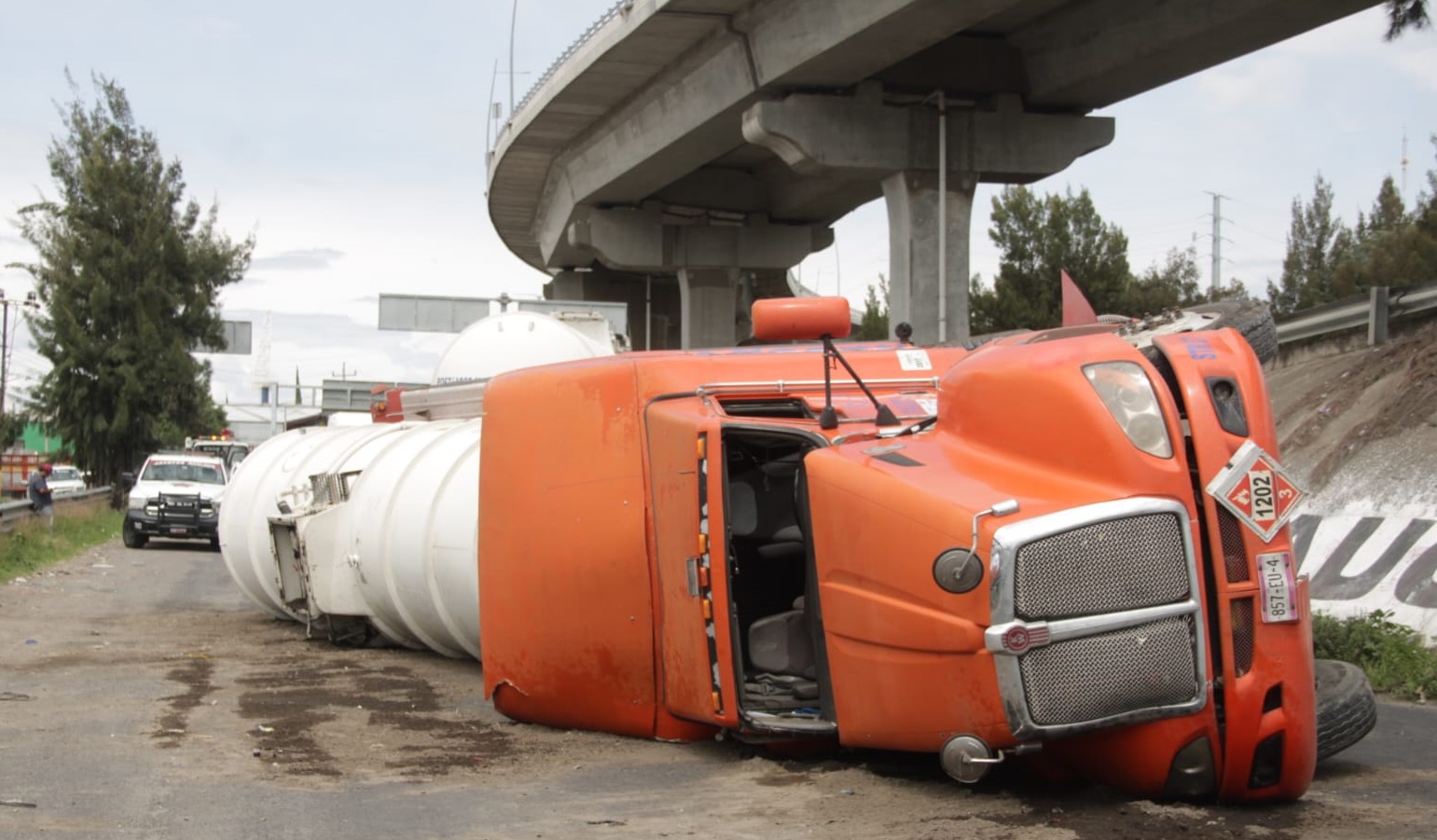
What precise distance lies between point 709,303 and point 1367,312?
2428cm

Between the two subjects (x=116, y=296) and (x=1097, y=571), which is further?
(x=116, y=296)

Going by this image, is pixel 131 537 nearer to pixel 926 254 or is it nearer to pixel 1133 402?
pixel 926 254

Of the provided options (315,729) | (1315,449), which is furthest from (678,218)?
(315,729)

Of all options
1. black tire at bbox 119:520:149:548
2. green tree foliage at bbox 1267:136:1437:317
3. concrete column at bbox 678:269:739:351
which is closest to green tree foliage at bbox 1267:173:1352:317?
green tree foliage at bbox 1267:136:1437:317

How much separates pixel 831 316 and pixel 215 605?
13.6 metres

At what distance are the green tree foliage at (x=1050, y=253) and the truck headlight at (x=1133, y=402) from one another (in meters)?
41.1

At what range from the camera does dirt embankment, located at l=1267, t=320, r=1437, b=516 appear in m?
14.5

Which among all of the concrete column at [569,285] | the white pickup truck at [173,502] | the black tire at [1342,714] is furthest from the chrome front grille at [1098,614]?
the concrete column at [569,285]

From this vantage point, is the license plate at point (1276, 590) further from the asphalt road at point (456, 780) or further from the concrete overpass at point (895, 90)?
the concrete overpass at point (895, 90)

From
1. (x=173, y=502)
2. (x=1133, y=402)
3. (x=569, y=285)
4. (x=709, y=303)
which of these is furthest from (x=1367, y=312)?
(x=569, y=285)

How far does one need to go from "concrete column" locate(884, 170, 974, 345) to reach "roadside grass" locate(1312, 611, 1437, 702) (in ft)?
57.6

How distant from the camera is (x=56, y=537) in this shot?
29594mm

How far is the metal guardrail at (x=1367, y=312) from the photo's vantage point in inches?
800

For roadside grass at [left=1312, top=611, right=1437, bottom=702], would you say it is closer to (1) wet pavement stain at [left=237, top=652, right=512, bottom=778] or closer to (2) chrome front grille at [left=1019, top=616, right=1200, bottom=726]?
(2) chrome front grille at [left=1019, top=616, right=1200, bottom=726]
